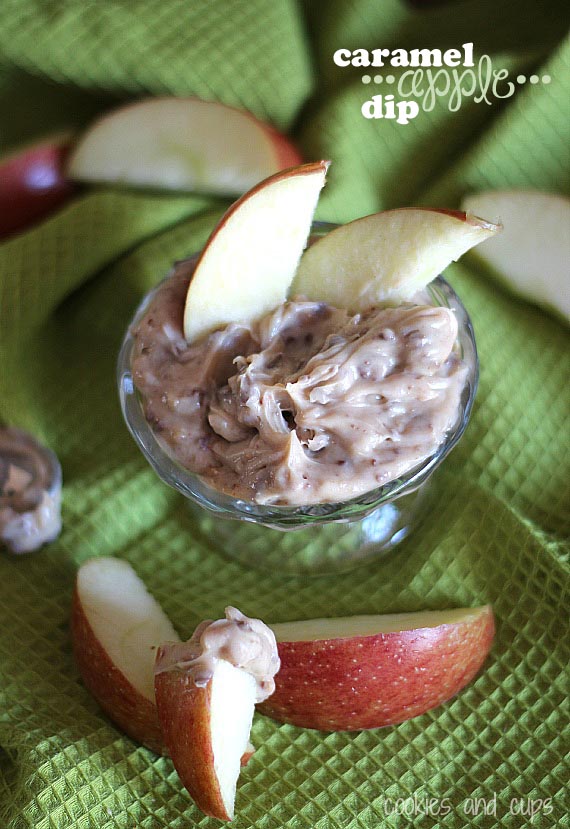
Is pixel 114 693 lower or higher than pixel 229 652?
lower

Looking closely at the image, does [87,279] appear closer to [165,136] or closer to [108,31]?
[165,136]

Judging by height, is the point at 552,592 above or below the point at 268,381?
below

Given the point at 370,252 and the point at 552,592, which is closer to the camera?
the point at 370,252

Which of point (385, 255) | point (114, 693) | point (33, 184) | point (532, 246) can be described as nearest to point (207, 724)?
point (114, 693)

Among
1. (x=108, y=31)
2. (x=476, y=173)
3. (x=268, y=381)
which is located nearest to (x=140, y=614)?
(x=268, y=381)

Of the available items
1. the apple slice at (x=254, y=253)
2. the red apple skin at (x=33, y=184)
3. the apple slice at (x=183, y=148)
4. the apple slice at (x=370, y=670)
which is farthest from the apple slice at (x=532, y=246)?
the red apple skin at (x=33, y=184)

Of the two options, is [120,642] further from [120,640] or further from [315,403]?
[315,403]
